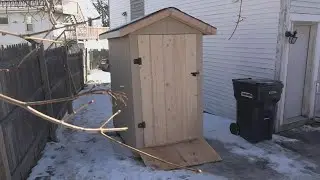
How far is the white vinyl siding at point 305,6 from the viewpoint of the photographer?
21.4ft

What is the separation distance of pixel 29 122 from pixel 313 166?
15.3 feet

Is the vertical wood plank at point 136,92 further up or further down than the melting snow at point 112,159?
further up

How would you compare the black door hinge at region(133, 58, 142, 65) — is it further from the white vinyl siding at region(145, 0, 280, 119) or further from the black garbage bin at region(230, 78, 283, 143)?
the white vinyl siding at region(145, 0, 280, 119)

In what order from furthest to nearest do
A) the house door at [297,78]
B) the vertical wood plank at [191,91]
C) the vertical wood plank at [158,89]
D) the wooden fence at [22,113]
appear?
1. the house door at [297,78]
2. the vertical wood plank at [191,91]
3. the vertical wood plank at [158,89]
4. the wooden fence at [22,113]

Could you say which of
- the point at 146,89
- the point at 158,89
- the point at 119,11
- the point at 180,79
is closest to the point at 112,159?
the point at 146,89

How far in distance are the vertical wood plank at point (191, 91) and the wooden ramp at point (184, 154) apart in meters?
0.26

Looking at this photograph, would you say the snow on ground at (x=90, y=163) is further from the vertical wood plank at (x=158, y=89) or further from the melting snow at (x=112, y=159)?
the vertical wood plank at (x=158, y=89)

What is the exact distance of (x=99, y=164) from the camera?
5.30m

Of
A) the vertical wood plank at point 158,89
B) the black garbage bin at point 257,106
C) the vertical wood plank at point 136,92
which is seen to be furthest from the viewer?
the black garbage bin at point 257,106

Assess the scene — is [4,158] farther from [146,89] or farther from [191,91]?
[191,91]

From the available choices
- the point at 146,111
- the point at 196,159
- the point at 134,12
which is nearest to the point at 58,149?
the point at 146,111

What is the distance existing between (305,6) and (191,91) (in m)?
3.15

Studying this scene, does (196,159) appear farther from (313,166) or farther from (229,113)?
(229,113)

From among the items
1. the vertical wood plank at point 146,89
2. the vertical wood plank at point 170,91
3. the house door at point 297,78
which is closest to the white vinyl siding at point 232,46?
the house door at point 297,78
